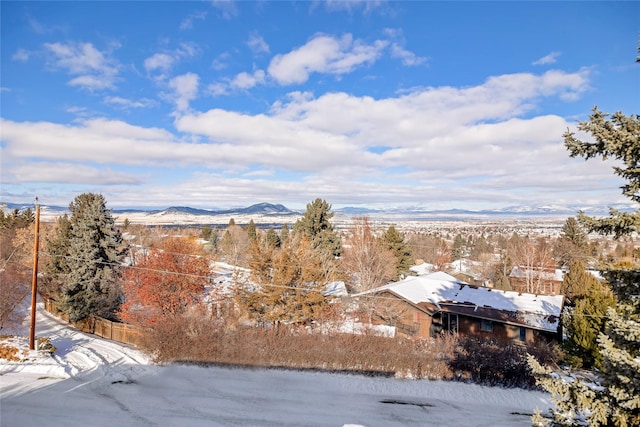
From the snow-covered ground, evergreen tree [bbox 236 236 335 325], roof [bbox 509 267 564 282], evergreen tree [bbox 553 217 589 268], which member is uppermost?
evergreen tree [bbox 553 217 589 268]

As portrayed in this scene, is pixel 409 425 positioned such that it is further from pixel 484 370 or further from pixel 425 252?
pixel 425 252

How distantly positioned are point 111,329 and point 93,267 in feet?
18.4

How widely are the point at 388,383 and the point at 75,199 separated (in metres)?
33.9

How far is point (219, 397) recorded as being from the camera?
1670 cm

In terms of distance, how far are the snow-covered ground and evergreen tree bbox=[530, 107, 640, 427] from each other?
1025 cm

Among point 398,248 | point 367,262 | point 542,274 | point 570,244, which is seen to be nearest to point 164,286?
point 367,262

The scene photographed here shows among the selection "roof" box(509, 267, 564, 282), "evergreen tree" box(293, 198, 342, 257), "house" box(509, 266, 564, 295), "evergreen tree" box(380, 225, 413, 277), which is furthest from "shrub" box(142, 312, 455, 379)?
"roof" box(509, 267, 564, 282)

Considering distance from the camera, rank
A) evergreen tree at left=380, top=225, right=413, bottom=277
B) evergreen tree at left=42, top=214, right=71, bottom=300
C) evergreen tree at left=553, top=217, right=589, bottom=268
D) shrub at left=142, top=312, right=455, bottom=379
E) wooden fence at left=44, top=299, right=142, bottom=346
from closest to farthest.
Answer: shrub at left=142, top=312, right=455, bottom=379 < wooden fence at left=44, top=299, right=142, bottom=346 < evergreen tree at left=42, top=214, right=71, bottom=300 < evergreen tree at left=380, top=225, right=413, bottom=277 < evergreen tree at left=553, top=217, right=589, bottom=268

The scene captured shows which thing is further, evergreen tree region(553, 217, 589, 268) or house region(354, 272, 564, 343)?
evergreen tree region(553, 217, 589, 268)

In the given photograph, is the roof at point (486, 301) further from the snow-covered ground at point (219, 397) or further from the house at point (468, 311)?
the snow-covered ground at point (219, 397)

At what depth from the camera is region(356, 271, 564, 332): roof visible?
27188mm

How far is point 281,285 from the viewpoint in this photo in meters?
24.8

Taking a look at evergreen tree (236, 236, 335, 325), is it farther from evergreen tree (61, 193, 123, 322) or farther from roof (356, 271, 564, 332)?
evergreen tree (61, 193, 123, 322)

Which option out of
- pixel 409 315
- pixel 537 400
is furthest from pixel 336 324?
pixel 537 400
